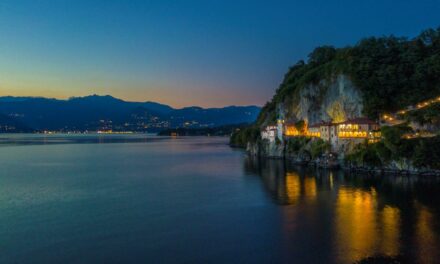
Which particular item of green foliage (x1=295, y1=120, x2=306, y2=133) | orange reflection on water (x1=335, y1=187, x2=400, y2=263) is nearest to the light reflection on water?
orange reflection on water (x1=335, y1=187, x2=400, y2=263)

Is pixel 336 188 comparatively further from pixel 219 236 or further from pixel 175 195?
pixel 219 236

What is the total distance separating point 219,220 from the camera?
2795 cm

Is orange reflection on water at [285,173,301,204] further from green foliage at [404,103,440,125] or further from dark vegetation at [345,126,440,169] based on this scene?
green foliage at [404,103,440,125]

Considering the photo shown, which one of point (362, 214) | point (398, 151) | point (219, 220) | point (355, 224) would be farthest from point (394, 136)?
point (219, 220)

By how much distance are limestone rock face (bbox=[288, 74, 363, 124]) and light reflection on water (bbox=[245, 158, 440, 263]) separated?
59.2ft

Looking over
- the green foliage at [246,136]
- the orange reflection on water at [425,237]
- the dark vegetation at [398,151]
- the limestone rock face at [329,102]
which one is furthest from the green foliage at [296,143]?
the orange reflection on water at [425,237]

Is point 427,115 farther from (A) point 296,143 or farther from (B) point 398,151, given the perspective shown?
(A) point 296,143

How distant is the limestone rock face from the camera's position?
62094 mm

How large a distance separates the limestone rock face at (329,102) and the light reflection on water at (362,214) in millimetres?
18048

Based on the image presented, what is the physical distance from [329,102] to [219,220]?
1895 inches

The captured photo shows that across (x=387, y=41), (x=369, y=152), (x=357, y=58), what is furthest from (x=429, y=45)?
(x=369, y=152)

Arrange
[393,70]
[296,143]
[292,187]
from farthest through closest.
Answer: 1. [296,143]
2. [393,70]
3. [292,187]

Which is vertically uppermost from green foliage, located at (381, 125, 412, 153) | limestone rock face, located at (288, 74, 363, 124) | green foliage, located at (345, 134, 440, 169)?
limestone rock face, located at (288, 74, 363, 124)

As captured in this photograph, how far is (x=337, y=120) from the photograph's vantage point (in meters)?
65.6
